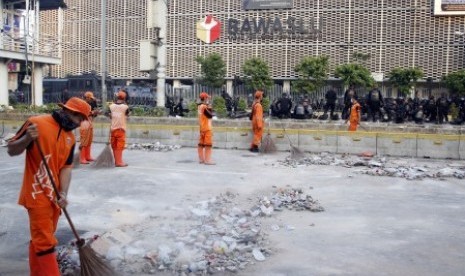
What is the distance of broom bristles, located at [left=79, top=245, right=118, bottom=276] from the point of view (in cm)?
441

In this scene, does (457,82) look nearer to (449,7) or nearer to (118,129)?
(449,7)

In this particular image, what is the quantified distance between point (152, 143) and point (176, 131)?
84 cm

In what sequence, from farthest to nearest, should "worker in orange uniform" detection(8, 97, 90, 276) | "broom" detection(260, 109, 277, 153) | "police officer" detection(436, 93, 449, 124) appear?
"police officer" detection(436, 93, 449, 124) → "broom" detection(260, 109, 277, 153) → "worker in orange uniform" detection(8, 97, 90, 276)

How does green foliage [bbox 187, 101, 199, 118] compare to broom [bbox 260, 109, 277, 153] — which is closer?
broom [bbox 260, 109, 277, 153]

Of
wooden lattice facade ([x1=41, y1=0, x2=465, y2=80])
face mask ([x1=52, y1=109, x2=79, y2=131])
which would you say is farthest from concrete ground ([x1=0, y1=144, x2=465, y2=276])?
wooden lattice facade ([x1=41, y1=0, x2=465, y2=80])

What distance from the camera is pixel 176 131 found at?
52.6ft

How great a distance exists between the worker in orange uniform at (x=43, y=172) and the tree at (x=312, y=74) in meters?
30.0

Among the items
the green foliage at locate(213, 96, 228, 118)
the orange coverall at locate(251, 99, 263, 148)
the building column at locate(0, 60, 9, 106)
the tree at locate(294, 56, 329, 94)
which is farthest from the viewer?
the tree at locate(294, 56, 329, 94)

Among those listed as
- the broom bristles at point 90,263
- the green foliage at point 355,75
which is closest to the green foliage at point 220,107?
the green foliage at point 355,75

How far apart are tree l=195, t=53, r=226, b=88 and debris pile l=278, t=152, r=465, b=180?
74.5ft

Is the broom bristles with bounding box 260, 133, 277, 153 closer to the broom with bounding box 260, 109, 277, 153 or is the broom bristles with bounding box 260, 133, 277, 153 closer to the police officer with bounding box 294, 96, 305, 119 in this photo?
the broom with bounding box 260, 109, 277, 153

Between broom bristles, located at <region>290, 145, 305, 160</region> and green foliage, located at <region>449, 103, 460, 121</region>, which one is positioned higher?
green foliage, located at <region>449, 103, 460, 121</region>

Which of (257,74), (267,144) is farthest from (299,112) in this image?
→ (257,74)

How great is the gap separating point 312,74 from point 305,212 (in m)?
26.6
